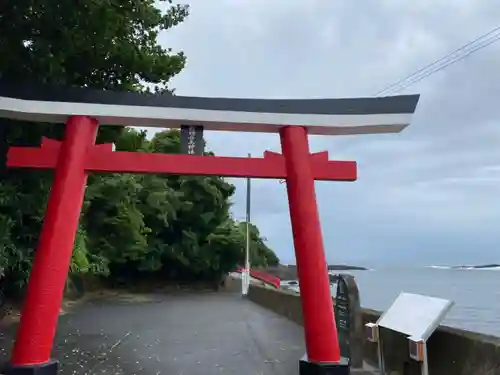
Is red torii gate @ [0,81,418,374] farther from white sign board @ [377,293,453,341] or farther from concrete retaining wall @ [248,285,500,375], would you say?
concrete retaining wall @ [248,285,500,375]

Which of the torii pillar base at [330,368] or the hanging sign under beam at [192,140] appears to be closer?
the torii pillar base at [330,368]

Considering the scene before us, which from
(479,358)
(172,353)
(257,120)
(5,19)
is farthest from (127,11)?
(479,358)

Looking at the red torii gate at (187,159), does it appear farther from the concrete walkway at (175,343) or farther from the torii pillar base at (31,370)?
the concrete walkway at (175,343)

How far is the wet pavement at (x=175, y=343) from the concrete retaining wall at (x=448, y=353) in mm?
1448

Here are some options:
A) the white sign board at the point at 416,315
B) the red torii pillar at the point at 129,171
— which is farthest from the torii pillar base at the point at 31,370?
the white sign board at the point at 416,315

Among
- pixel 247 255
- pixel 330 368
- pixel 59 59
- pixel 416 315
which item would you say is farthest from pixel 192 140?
pixel 247 255

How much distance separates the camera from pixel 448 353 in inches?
247

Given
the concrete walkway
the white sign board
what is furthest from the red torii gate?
the concrete walkway

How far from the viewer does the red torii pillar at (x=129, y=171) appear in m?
6.48

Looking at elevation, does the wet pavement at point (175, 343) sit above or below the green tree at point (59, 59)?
below

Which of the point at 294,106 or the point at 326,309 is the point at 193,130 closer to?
the point at 294,106

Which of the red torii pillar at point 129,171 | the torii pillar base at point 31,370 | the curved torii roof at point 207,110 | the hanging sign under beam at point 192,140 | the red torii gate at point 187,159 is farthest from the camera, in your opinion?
the hanging sign under beam at point 192,140

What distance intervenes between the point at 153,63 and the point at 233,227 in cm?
2325

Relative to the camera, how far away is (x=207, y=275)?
3309cm
